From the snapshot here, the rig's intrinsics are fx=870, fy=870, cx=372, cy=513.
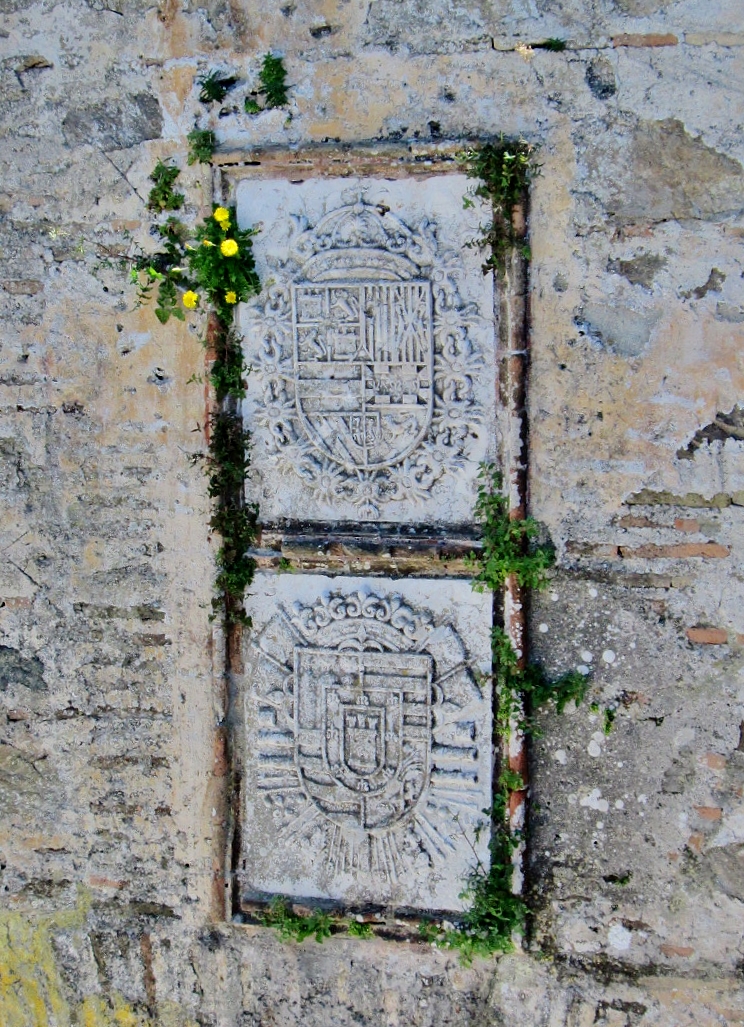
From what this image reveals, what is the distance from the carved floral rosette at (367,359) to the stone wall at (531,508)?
31 cm

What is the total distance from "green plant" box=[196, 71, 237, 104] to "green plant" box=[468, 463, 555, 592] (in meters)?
1.81

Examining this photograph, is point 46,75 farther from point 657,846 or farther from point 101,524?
point 657,846

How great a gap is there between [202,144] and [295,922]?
10.5 feet

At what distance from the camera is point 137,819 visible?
3771mm

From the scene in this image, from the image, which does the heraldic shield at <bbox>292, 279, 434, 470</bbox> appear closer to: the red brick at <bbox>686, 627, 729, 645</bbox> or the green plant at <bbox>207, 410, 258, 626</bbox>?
the green plant at <bbox>207, 410, 258, 626</bbox>

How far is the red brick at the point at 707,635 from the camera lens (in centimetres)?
336

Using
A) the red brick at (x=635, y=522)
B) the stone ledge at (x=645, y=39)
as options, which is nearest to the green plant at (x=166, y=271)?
the stone ledge at (x=645, y=39)

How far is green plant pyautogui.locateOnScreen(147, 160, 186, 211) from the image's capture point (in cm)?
353

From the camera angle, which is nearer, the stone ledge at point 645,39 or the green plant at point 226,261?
the stone ledge at point 645,39

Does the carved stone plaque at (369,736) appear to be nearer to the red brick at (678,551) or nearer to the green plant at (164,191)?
the red brick at (678,551)

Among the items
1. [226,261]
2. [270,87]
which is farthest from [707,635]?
[270,87]

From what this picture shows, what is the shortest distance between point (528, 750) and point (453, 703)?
354mm

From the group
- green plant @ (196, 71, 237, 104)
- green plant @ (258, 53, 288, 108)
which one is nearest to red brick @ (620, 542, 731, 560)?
green plant @ (258, 53, 288, 108)

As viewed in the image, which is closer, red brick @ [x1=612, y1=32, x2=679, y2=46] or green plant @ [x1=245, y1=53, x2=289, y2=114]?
red brick @ [x1=612, y1=32, x2=679, y2=46]
